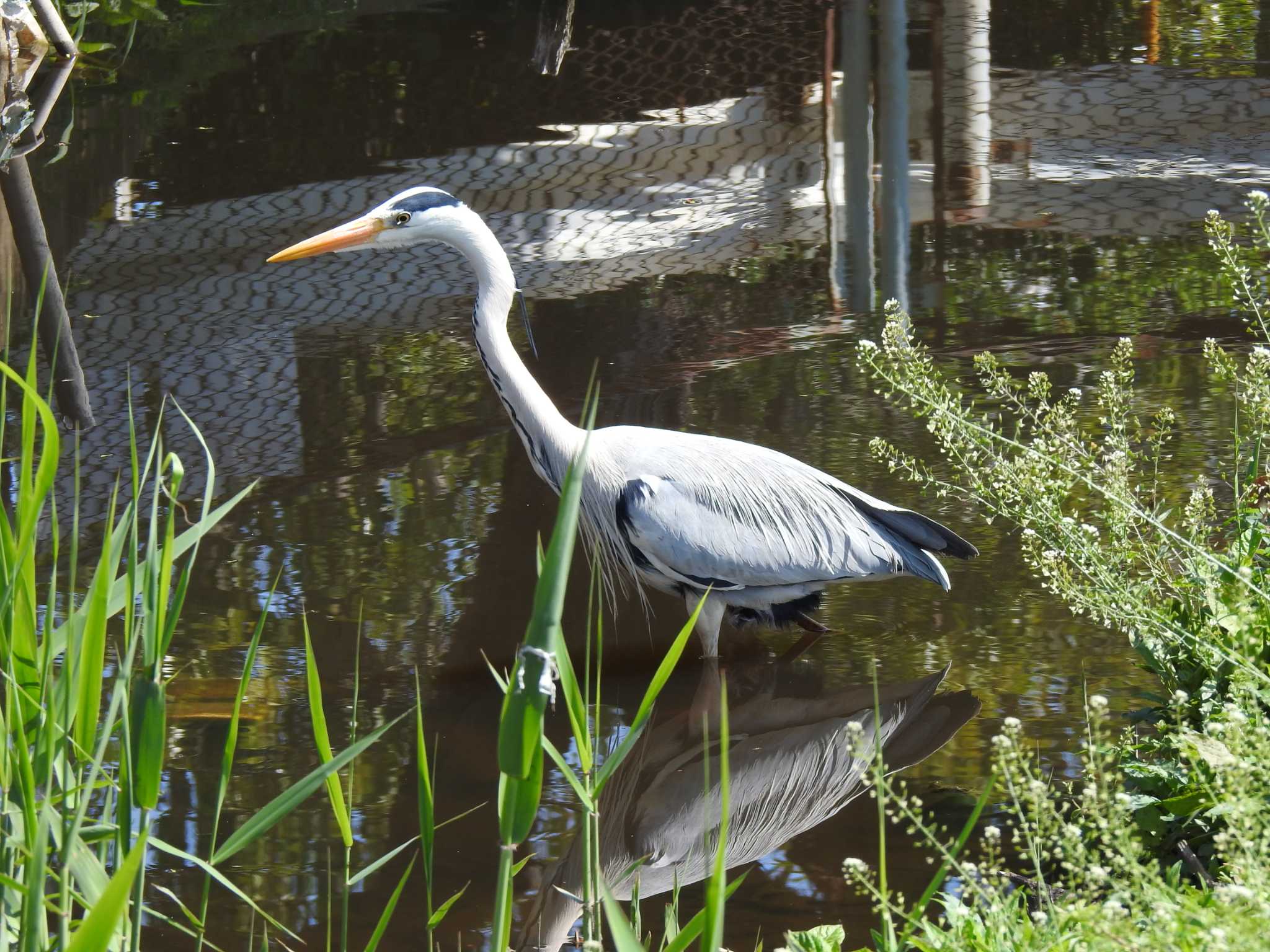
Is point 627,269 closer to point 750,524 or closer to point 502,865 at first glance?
point 750,524

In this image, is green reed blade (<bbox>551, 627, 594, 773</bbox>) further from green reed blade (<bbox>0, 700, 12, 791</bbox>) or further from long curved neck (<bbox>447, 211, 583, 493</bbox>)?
long curved neck (<bbox>447, 211, 583, 493</bbox>)

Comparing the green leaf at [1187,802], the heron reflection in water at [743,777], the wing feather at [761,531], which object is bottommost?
the heron reflection in water at [743,777]

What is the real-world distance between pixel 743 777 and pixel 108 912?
2530mm

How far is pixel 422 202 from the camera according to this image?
4.23 m

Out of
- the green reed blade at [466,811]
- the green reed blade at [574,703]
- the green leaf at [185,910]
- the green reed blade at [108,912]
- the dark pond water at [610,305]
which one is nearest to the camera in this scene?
the green reed blade at [108,912]

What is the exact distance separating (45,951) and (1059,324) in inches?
211

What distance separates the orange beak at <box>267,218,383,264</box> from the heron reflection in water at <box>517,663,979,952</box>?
1.60m

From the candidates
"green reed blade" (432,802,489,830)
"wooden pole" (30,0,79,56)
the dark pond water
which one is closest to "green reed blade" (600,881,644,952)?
the dark pond water

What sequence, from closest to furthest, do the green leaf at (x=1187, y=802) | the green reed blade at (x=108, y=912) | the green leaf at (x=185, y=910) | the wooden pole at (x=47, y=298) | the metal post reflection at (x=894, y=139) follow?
the green reed blade at (x=108, y=912) → the green leaf at (x=185, y=910) → the green leaf at (x=1187, y=802) → the wooden pole at (x=47, y=298) → the metal post reflection at (x=894, y=139)

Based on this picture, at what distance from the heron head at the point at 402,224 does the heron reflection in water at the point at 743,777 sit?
1.50 metres

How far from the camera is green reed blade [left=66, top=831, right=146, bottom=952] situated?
4.27ft

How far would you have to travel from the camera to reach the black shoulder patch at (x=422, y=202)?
423 cm

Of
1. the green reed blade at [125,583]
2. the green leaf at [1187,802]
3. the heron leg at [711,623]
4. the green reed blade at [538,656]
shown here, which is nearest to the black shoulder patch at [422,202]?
the heron leg at [711,623]

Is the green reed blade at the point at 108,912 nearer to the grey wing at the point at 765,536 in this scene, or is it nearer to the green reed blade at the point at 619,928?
the green reed blade at the point at 619,928
